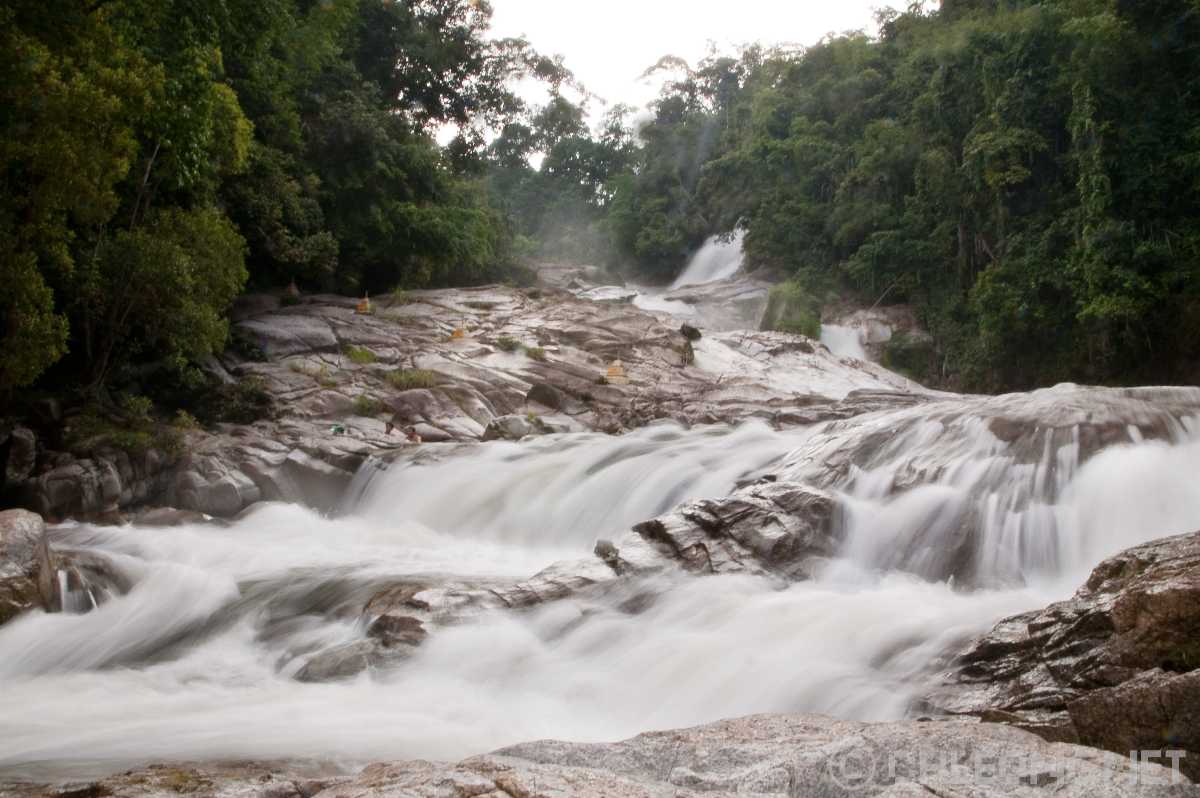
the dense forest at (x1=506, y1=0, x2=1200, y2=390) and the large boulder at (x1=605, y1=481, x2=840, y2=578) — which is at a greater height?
the dense forest at (x1=506, y1=0, x2=1200, y2=390)

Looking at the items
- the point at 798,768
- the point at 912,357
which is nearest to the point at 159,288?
the point at 798,768

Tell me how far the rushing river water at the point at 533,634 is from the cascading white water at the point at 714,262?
95.3 feet

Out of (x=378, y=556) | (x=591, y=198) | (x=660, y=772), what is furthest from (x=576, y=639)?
(x=591, y=198)

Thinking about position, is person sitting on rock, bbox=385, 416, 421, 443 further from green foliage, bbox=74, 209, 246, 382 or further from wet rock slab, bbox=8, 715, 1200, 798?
wet rock slab, bbox=8, 715, 1200, 798

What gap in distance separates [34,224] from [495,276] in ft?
65.7

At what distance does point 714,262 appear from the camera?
41.2 m

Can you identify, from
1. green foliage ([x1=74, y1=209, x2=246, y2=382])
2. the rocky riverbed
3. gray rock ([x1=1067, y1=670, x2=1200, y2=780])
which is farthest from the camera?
green foliage ([x1=74, y1=209, x2=246, y2=382])

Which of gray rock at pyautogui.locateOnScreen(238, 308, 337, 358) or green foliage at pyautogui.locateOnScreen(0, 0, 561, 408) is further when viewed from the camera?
gray rock at pyautogui.locateOnScreen(238, 308, 337, 358)

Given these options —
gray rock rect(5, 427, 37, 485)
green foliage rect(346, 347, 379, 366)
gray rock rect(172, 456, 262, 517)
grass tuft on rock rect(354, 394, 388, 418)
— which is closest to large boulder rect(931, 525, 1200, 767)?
gray rock rect(172, 456, 262, 517)

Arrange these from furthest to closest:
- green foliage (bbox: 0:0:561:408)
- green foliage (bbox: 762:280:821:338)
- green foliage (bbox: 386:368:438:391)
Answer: green foliage (bbox: 762:280:821:338) < green foliage (bbox: 386:368:438:391) < green foliage (bbox: 0:0:561:408)

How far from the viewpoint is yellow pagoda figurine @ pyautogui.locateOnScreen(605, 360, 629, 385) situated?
18219 mm

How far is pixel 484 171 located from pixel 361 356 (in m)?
15.4

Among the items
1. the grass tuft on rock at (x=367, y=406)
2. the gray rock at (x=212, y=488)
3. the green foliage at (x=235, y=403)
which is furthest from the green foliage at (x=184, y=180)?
the grass tuft on rock at (x=367, y=406)

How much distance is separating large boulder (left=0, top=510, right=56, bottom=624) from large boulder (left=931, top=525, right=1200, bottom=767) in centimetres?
691
